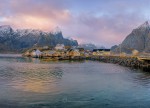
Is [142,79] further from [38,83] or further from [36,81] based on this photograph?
[38,83]

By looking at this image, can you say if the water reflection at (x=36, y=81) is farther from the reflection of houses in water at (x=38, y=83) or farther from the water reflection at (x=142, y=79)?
the water reflection at (x=142, y=79)

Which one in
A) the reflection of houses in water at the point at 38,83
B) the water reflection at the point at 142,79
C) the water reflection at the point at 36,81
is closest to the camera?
the reflection of houses in water at the point at 38,83

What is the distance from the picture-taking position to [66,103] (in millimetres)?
32875

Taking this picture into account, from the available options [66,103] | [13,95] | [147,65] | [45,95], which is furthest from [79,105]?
[147,65]

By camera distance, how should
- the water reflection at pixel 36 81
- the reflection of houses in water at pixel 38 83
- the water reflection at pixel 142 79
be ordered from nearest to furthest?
1. the reflection of houses in water at pixel 38 83
2. the water reflection at pixel 36 81
3. the water reflection at pixel 142 79

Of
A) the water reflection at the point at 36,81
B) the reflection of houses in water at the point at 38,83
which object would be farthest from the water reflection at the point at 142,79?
the water reflection at the point at 36,81

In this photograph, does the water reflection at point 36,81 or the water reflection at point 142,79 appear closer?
the water reflection at point 36,81

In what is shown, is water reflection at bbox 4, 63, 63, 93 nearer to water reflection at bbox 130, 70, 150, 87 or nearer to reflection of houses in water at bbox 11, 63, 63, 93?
reflection of houses in water at bbox 11, 63, 63, 93

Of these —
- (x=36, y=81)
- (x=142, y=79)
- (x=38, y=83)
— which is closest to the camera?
(x=38, y=83)

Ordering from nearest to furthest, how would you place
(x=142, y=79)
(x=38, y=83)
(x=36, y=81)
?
(x=38, y=83) → (x=36, y=81) → (x=142, y=79)

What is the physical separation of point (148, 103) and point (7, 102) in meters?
17.5

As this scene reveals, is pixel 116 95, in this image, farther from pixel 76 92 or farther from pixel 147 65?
pixel 147 65

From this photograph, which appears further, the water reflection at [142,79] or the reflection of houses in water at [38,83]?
the water reflection at [142,79]

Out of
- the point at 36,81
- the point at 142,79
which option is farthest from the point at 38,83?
the point at 142,79
